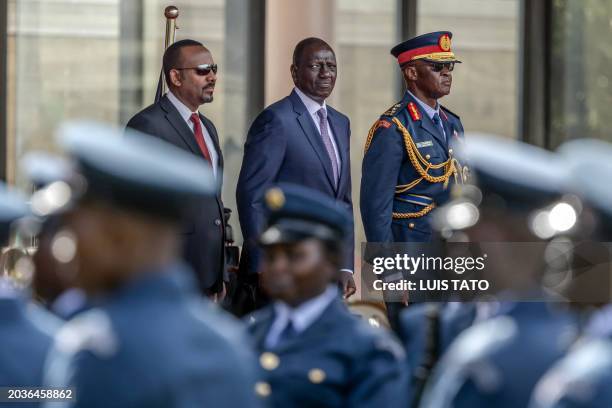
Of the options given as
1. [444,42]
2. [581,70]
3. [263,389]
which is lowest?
[263,389]

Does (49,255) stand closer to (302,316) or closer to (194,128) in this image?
(302,316)

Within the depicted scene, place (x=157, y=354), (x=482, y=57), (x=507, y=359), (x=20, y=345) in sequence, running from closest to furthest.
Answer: (x=157, y=354) < (x=507, y=359) < (x=20, y=345) < (x=482, y=57)

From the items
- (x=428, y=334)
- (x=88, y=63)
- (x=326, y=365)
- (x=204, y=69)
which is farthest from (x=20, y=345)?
(x=88, y=63)

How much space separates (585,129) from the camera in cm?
1120

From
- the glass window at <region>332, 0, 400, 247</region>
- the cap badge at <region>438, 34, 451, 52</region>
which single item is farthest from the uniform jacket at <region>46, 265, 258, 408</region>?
the glass window at <region>332, 0, 400, 247</region>

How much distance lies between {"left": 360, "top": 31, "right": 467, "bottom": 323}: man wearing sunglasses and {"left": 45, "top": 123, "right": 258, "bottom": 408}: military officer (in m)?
4.42

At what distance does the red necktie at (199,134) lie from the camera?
275 inches

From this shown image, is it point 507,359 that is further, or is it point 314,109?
point 314,109

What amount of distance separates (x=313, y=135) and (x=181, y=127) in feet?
2.24

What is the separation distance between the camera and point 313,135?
7309mm

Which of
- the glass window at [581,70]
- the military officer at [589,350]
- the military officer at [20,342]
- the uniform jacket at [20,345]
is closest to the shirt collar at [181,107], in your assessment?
the military officer at [20,342]

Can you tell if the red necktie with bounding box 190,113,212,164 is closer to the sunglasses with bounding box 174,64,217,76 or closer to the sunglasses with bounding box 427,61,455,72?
the sunglasses with bounding box 174,64,217,76

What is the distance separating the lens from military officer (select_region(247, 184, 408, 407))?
4.15m

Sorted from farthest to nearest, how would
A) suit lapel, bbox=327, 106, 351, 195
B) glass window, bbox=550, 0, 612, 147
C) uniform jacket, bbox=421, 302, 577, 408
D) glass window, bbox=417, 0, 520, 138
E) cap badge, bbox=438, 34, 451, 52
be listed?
glass window, bbox=550, 0, 612, 147 → glass window, bbox=417, 0, 520, 138 → cap badge, bbox=438, 34, 451, 52 → suit lapel, bbox=327, 106, 351, 195 → uniform jacket, bbox=421, 302, 577, 408
